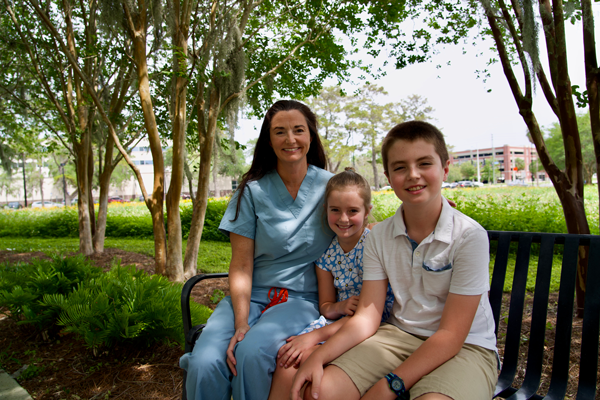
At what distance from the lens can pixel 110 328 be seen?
8.16ft

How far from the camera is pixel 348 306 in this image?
1768mm

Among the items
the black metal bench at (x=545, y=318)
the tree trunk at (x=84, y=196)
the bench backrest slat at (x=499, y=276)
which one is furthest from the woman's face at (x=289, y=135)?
the tree trunk at (x=84, y=196)

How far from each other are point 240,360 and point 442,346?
0.80 m

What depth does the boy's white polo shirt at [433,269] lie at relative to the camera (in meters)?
1.48

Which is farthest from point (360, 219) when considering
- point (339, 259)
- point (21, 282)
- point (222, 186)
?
point (222, 186)

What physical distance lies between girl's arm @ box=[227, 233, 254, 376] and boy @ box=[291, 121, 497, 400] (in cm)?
46

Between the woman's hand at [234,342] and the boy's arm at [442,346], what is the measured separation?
57cm

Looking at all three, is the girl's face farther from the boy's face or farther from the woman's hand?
the woman's hand

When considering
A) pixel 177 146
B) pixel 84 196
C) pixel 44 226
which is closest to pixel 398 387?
pixel 177 146

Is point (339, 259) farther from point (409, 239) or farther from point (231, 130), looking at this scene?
point (231, 130)

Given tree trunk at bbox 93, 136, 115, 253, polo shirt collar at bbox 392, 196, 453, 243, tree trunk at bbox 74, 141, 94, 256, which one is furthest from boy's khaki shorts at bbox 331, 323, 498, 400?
tree trunk at bbox 74, 141, 94, 256

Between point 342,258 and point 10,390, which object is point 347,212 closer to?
point 342,258

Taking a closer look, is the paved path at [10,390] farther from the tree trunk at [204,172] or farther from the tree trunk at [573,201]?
the tree trunk at [573,201]

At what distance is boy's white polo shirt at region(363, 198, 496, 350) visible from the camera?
1482mm
